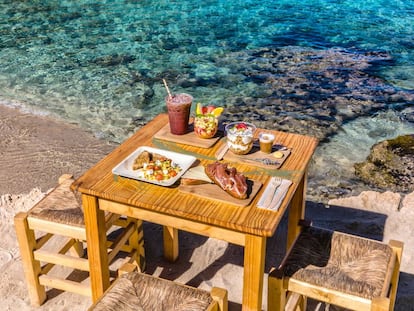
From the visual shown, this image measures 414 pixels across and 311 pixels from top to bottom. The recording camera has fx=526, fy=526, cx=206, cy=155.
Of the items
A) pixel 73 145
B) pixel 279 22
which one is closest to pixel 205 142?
pixel 73 145

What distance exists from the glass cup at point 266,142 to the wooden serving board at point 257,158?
23mm

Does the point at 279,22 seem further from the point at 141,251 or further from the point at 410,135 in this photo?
the point at 141,251

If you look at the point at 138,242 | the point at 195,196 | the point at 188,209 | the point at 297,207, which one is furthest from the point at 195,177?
the point at 138,242

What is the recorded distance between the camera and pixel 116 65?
895 cm

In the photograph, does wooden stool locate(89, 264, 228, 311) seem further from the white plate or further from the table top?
the white plate

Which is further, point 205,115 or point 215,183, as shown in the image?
point 205,115

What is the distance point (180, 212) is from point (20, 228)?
1238 millimetres

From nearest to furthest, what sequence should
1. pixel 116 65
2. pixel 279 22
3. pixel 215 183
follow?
pixel 215 183 < pixel 116 65 < pixel 279 22

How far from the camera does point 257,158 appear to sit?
293cm

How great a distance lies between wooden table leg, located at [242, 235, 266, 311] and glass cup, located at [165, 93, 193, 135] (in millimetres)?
987

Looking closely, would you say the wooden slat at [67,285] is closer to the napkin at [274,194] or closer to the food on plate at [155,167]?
the food on plate at [155,167]

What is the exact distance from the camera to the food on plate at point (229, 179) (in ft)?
8.34

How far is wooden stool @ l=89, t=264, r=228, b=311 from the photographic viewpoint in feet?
8.27

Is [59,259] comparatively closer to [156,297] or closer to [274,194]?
[156,297]
